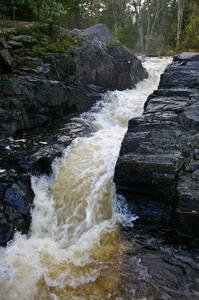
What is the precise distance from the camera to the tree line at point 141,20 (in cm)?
1770

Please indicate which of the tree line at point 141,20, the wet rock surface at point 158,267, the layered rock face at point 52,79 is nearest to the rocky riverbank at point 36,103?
the layered rock face at point 52,79

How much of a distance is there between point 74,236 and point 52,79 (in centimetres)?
563

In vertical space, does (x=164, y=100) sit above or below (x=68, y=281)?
above

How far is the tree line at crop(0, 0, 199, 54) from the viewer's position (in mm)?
17703

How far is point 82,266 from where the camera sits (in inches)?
231

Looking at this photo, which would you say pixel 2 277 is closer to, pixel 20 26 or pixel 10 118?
pixel 10 118

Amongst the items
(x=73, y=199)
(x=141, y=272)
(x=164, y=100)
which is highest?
(x=164, y=100)

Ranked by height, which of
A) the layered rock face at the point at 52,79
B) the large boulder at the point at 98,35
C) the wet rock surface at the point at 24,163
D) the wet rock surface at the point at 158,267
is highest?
the large boulder at the point at 98,35

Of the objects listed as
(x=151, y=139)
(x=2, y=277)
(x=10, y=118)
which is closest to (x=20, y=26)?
(x=10, y=118)

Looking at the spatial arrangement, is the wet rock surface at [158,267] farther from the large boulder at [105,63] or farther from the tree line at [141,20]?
the tree line at [141,20]

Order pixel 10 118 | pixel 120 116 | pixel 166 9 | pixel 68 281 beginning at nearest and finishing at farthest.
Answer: pixel 68 281 < pixel 10 118 < pixel 120 116 < pixel 166 9

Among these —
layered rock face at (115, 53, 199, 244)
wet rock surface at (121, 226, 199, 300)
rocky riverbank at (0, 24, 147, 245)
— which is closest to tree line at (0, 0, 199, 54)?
rocky riverbank at (0, 24, 147, 245)

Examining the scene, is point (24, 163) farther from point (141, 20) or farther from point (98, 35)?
point (141, 20)

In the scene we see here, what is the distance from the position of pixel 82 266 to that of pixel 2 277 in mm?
1283
